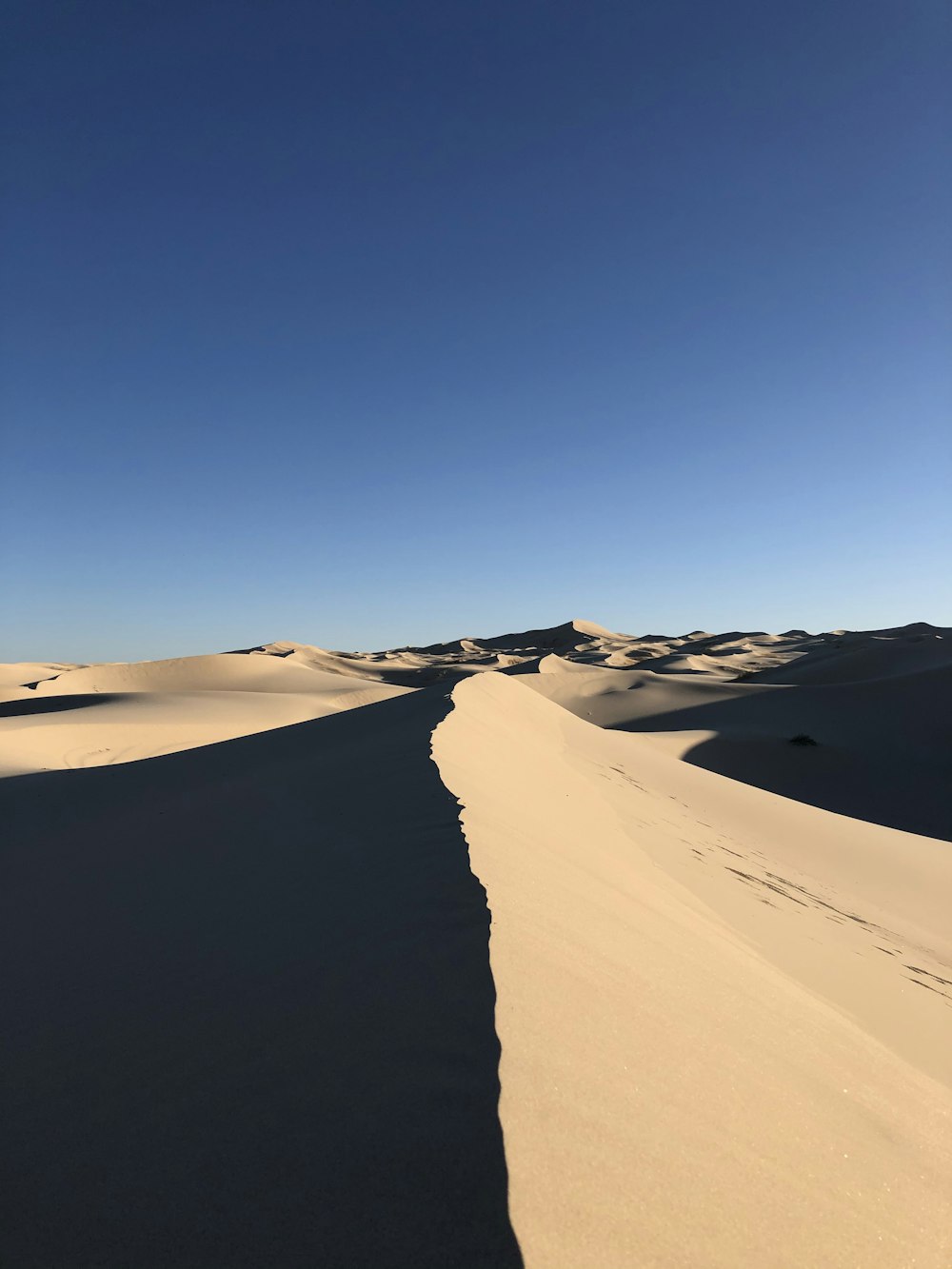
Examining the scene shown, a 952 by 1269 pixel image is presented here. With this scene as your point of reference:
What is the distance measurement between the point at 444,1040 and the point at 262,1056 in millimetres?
505

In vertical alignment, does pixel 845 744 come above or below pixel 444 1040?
below

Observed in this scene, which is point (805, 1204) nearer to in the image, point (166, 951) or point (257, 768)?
point (166, 951)

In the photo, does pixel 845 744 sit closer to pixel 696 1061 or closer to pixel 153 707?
pixel 153 707

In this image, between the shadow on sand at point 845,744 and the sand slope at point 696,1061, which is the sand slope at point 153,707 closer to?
the sand slope at point 696,1061

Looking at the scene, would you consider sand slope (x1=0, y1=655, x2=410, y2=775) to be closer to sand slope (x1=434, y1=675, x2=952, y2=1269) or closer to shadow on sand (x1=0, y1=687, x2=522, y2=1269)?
shadow on sand (x1=0, y1=687, x2=522, y2=1269)

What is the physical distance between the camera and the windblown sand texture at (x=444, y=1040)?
4.57 ft

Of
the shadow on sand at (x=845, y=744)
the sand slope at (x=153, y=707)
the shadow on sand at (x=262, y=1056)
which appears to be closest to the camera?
the shadow on sand at (x=262, y=1056)

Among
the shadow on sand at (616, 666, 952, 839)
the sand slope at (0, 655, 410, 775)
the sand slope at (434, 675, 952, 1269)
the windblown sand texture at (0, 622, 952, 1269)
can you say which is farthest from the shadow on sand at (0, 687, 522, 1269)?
the shadow on sand at (616, 666, 952, 839)

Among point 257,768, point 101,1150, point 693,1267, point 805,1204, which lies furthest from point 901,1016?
point 257,768

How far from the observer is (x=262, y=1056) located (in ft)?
6.33

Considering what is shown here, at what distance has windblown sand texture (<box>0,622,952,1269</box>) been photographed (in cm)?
139

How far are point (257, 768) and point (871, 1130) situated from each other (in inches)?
228

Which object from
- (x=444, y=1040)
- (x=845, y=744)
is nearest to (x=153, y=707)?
(x=845, y=744)

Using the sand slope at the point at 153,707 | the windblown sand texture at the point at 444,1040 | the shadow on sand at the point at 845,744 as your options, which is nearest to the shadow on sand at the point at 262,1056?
the windblown sand texture at the point at 444,1040
